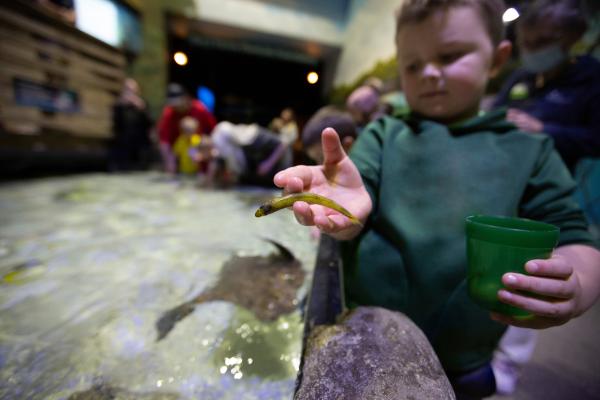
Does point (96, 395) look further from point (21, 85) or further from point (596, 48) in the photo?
point (21, 85)

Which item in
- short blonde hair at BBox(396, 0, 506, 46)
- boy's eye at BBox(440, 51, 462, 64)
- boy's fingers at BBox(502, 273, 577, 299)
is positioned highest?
short blonde hair at BBox(396, 0, 506, 46)

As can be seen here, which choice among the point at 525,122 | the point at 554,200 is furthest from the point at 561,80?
the point at 554,200

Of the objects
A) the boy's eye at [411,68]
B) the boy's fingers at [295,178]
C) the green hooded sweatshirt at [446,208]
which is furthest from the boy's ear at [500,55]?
the boy's fingers at [295,178]

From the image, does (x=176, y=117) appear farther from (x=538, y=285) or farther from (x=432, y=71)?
(x=538, y=285)

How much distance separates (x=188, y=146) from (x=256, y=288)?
16.2 feet

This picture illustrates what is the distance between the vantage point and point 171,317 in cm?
118

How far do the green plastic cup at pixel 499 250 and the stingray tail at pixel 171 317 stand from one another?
112cm

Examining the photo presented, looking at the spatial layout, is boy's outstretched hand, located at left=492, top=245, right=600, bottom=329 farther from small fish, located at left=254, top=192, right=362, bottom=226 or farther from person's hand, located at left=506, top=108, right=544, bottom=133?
person's hand, located at left=506, top=108, right=544, bottom=133

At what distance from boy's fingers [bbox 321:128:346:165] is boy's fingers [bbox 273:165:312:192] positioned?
0.07 meters

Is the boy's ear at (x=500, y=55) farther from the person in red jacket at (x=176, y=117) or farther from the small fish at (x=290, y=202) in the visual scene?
the person in red jacket at (x=176, y=117)

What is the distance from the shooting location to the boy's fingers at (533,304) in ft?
2.13

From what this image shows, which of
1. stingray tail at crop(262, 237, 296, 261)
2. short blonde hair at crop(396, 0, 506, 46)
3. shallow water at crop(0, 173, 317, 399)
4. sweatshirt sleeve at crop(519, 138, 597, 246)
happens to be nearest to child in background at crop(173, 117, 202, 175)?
shallow water at crop(0, 173, 317, 399)

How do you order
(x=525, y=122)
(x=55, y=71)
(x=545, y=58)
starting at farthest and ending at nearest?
(x=55, y=71), (x=545, y=58), (x=525, y=122)

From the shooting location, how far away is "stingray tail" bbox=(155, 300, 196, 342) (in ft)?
3.57
